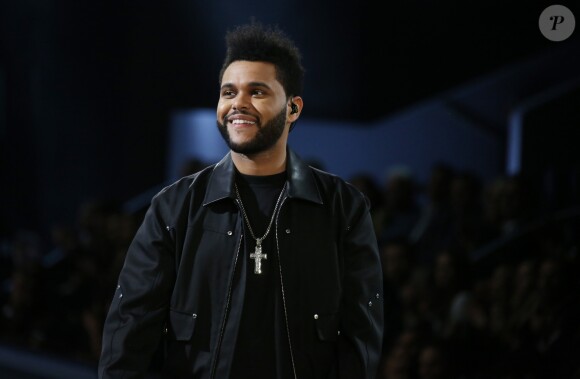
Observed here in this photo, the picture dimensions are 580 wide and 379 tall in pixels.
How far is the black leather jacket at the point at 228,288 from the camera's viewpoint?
209 centimetres

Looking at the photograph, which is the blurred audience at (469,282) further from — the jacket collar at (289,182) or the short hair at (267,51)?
the short hair at (267,51)

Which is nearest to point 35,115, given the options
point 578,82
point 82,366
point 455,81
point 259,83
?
point 82,366

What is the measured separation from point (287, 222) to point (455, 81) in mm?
2474

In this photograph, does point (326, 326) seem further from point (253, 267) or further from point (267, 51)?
point (267, 51)

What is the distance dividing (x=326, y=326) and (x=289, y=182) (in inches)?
12.9

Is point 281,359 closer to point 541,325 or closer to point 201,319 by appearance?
point 201,319

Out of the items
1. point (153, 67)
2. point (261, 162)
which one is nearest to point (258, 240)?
point (261, 162)

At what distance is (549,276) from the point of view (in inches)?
143

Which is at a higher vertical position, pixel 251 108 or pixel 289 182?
pixel 251 108

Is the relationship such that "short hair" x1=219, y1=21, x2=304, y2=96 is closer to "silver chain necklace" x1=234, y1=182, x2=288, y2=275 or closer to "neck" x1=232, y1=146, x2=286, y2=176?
"neck" x1=232, y1=146, x2=286, y2=176

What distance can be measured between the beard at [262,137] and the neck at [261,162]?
32mm

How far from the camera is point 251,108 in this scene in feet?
6.89

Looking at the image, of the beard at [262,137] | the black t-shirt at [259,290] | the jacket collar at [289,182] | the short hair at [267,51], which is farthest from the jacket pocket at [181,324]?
the short hair at [267,51]

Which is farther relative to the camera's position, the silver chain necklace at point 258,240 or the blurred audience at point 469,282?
the blurred audience at point 469,282
